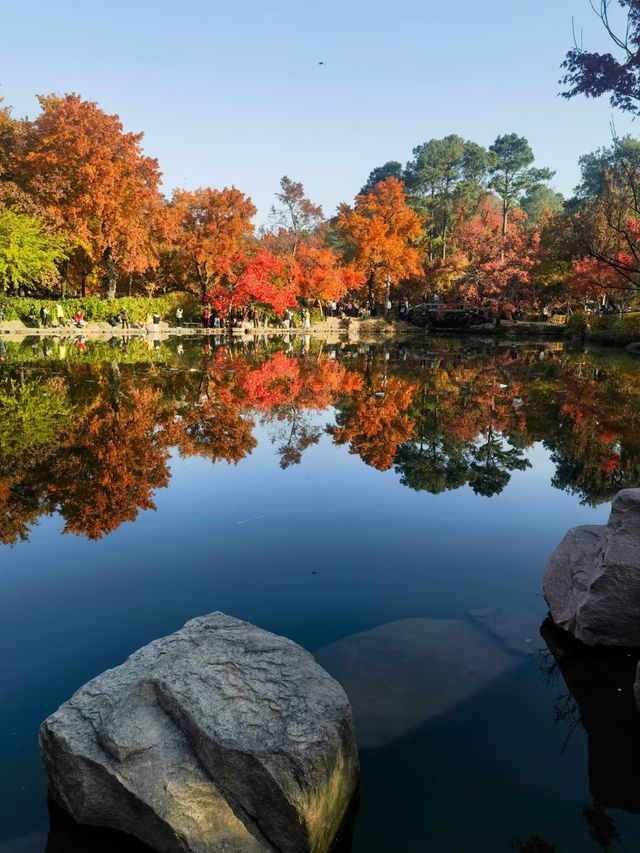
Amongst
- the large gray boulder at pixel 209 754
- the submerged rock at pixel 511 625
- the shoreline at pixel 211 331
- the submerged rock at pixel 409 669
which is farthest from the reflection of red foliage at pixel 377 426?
the shoreline at pixel 211 331

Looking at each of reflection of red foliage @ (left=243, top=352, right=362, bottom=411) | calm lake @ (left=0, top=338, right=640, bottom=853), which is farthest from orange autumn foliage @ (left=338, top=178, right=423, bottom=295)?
calm lake @ (left=0, top=338, right=640, bottom=853)

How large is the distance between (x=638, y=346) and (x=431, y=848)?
28.8 meters

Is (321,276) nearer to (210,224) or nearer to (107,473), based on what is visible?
Result: (210,224)

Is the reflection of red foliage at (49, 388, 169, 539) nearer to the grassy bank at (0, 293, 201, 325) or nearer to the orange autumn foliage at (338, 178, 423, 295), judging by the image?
the grassy bank at (0, 293, 201, 325)

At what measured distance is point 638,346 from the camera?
27.4 metres

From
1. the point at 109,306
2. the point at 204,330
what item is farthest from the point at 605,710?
the point at 204,330

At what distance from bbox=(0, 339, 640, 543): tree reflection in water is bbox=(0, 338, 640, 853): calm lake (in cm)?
7

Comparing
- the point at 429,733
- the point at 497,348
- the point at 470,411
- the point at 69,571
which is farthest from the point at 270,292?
the point at 429,733

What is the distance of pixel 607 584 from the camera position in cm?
439

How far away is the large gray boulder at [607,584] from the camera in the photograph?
4.36 metres

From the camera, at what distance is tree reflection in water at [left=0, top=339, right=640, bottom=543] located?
817cm

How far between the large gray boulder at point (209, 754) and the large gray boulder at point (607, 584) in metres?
2.36

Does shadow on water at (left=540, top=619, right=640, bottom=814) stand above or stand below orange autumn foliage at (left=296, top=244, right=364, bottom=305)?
below

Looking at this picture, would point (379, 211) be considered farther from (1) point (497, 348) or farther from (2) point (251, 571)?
(2) point (251, 571)
